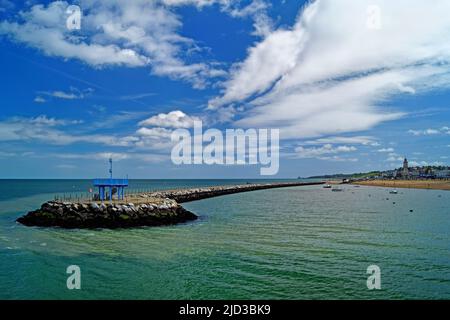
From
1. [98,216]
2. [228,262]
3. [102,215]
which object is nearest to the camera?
[228,262]

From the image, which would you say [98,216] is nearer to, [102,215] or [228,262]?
[102,215]

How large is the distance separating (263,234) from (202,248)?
6.85 m

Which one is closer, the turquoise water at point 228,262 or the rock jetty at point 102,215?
the turquoise water at point 228,262

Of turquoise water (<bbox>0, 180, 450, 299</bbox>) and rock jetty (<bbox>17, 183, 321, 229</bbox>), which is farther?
rock jetty (<bbox>17, 183, 321, 229</bbox>)

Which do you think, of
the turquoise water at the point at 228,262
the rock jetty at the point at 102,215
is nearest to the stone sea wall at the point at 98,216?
the rock jetty at the point at 102,215

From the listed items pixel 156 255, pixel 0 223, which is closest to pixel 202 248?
pixel 156 255

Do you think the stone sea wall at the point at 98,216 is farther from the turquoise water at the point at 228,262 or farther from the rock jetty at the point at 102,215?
the turquoise water at the point at 228,262

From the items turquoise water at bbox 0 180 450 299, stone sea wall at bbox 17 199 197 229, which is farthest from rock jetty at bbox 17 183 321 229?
turquoise water at bbox 0 180 450 299

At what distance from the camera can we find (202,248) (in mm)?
21469

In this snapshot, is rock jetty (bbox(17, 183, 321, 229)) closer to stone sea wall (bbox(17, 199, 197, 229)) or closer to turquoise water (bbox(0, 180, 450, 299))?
stone sea wall (bbox(17, 199, 197, 229))

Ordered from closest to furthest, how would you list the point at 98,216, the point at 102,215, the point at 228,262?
the point at 228,262 < the point at 98,216 < the point at 102,215

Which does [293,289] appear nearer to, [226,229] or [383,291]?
[383,291]

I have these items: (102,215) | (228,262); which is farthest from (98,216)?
(228,262)

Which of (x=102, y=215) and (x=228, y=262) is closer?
(x=228, y=262)
